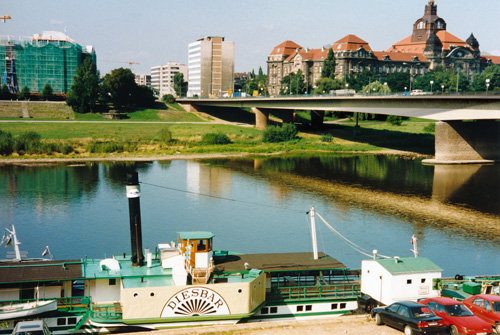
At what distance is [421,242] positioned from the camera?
4003cm

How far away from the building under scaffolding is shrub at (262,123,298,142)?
79.0 metres

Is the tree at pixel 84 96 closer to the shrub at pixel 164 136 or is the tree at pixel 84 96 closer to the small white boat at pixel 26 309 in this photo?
the shrub at pixel 164 136

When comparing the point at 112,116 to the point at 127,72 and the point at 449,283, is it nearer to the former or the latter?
the point at 127,72

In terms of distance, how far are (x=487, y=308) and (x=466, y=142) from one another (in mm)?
64191

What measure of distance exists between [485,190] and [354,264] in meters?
34.6

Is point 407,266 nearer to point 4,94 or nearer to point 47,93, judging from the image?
point 4,94

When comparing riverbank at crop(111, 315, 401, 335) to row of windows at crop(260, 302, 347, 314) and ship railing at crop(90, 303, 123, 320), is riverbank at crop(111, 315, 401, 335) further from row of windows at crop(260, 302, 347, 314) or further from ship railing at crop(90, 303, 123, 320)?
row of windows at crop(260, 302, 347, 314)

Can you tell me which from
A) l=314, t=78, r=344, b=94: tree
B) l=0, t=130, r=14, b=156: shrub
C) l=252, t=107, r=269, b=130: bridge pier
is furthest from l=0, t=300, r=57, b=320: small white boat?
Result: l=314, t=78, r=344, b=94: tree

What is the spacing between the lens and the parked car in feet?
63.2

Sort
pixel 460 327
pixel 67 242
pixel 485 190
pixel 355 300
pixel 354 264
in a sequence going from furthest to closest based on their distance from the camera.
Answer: pixel 485 190 < pixel 67 242 < pixel 354 264 < pixel 355 300 < pixel 460 327

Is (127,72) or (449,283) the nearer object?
(449,283)

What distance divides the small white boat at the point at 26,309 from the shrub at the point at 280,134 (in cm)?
8350

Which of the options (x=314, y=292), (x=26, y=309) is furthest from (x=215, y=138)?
(x=26, y=309)

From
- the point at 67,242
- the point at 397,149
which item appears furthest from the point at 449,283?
the point at 397,149
